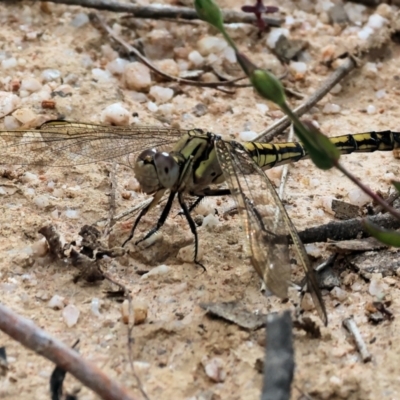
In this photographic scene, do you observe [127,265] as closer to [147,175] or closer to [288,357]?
[147,175]

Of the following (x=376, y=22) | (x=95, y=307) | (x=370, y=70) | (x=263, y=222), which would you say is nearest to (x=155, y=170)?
(x=263, y=222)

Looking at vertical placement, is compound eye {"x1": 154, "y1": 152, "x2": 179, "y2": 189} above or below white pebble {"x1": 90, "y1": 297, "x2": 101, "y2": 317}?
above

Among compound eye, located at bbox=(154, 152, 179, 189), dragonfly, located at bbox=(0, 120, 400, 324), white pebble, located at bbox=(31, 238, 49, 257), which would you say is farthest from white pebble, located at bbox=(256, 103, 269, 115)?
white pebble, located at bbox=(31, 238, 49, 257)

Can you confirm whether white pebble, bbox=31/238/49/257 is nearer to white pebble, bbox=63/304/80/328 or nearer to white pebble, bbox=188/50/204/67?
white pebble, bbox=63/304/80/328

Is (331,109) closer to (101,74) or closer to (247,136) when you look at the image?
(247,136)

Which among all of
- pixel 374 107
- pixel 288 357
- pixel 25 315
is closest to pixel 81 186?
pixel 25 315
